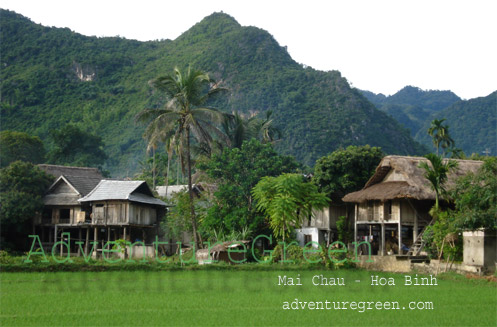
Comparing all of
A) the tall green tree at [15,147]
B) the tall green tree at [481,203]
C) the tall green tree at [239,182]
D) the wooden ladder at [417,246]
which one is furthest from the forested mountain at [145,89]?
the tall green tree at [481,203]

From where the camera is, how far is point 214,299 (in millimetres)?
13906

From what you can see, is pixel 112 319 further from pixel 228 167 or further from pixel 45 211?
pixel 45 211

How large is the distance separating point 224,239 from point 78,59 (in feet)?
202

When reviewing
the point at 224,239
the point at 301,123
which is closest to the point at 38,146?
the point at 301,123

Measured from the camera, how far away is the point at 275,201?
24297mm

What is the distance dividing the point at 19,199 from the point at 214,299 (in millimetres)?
20497

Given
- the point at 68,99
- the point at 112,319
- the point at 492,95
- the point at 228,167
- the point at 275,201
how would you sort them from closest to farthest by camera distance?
the point at 112,319 → the point at 275,201 → the point at 228,167 → the point at 68,99 → the point at 492,95

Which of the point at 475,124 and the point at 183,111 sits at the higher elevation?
the point at 475,124

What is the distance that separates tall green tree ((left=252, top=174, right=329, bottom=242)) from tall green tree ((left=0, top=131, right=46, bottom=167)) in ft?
105

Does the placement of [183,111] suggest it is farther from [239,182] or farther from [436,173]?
[436,173]

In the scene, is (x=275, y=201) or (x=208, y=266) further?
(x=275, y=201)

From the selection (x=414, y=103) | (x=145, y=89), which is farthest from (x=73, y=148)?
(x=414, y=103)

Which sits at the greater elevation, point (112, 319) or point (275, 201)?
point (275, 201)

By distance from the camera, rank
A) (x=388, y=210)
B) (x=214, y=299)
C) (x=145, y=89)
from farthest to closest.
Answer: (x=145, y=89) < (x=388, y=210) < (x=214, y=299)
